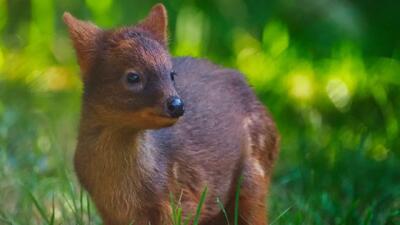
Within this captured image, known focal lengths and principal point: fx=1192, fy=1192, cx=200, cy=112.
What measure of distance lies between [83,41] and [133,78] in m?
0.37

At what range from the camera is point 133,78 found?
4.95 meters

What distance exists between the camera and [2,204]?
21.5 feet

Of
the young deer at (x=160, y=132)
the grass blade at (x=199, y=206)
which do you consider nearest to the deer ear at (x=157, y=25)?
the young deer at (x=160, y=132)

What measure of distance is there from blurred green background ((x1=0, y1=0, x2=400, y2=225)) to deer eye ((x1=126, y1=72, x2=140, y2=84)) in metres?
1.38

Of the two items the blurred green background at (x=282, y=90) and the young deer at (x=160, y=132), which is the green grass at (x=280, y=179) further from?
the young deer at (x=160, y=132)

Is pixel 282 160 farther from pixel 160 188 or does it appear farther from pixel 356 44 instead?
pixel 160 188

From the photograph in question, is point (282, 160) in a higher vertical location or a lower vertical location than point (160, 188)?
lower

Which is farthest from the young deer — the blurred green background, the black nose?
the blurred green background

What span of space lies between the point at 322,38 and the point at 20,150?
84.0 inches

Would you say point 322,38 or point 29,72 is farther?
point 29,72

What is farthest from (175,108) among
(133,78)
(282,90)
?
(282,90)

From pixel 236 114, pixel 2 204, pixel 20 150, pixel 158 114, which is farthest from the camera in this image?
pixel 20 150

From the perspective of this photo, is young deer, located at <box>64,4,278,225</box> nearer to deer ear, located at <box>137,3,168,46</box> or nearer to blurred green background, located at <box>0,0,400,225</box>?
deer ear, located at <box>137,3,168,46</box>

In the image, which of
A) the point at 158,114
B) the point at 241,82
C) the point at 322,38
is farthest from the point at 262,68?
the point at 158,114
